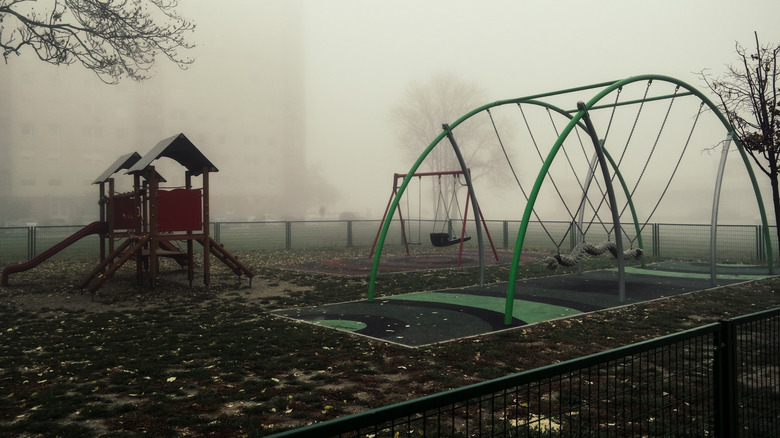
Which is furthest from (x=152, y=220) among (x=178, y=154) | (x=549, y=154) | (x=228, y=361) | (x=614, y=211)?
(x=614, y=211)

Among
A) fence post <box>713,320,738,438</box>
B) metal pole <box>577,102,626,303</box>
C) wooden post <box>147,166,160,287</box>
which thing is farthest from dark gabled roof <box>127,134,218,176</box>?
fence post <box>713,320,738,438</box>

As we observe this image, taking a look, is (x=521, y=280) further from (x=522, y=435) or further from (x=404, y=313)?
(x=522, y=435)

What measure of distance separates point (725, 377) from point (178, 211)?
11.2 metres

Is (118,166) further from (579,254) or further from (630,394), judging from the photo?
(630,394)

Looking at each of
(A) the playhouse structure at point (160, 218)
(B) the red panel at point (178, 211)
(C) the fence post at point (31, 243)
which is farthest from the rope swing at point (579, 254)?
(C) the fence post at point (31, 243)

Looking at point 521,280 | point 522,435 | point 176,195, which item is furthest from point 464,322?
point 176,195

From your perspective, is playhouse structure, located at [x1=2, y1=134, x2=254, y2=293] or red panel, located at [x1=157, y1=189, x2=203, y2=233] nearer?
playhouse structure, located at [x1=2, y1=134, x2=254, y2=293]

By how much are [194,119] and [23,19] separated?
5613 centimetres

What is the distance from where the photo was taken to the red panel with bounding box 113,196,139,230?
13609mm

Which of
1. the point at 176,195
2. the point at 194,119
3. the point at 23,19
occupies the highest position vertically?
the point at 194,119

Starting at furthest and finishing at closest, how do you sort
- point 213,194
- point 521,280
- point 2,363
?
point 213,194 → point 521,280 → point 2,363

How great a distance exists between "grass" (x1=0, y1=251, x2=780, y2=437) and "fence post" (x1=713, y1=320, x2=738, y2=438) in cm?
246

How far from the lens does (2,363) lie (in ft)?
21.0

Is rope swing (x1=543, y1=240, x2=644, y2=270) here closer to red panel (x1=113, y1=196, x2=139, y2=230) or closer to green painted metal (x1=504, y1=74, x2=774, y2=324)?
green painted metal (x1=504, y1=74, x2=774, y2=324)
